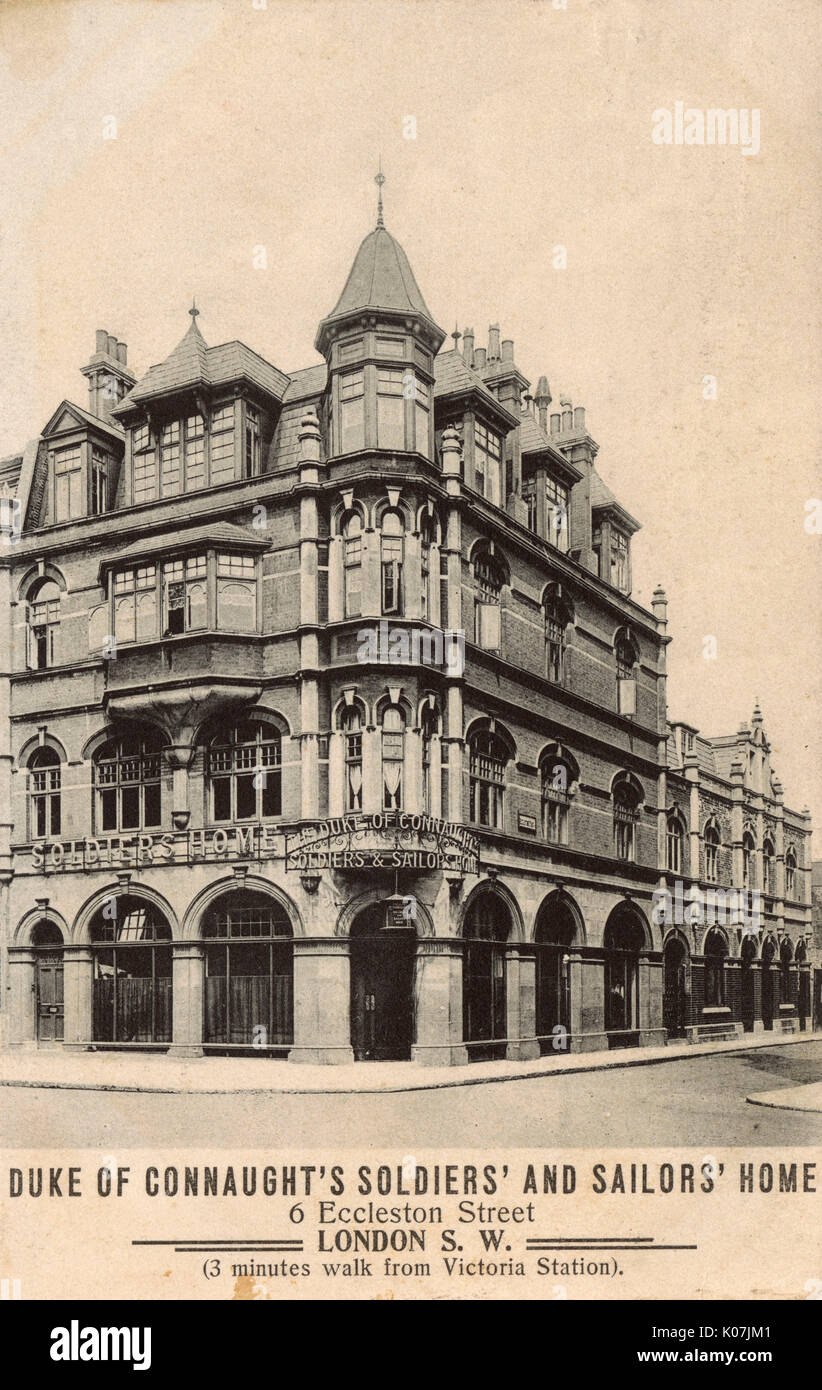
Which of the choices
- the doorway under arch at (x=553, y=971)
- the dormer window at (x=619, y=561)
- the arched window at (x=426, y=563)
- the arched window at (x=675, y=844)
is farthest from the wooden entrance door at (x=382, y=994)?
the dormer window at (x=619, y=561)

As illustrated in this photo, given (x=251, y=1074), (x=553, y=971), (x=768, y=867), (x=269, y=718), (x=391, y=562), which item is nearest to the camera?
(x=251, y=1074)

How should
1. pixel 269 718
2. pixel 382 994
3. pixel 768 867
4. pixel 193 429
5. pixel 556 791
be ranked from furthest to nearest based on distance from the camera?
pixel 768 867 < pixel 556 791 < pixel 193 429 < pixel 269 718 < pixel 382 994

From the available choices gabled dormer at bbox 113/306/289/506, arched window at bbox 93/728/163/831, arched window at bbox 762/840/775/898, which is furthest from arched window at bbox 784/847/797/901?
gabled dormer at bbox 113/306/289/506

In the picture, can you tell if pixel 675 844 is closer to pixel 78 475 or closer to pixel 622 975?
pixel 622 975

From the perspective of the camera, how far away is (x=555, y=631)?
1249 inches

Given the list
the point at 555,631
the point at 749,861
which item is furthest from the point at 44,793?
the point at 749,861

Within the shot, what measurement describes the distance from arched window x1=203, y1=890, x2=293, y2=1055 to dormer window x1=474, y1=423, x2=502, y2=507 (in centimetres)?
1045

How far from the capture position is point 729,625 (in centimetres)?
1905

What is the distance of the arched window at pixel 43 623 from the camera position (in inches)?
1054

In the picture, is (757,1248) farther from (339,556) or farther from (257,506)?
(257,506)

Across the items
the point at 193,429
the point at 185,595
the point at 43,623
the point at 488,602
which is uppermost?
the point at 193,429

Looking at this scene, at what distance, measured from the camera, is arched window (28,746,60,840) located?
86.3 ft

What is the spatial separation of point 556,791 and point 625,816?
4.14 meters

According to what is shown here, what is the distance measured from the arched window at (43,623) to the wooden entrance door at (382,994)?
8658 mm
